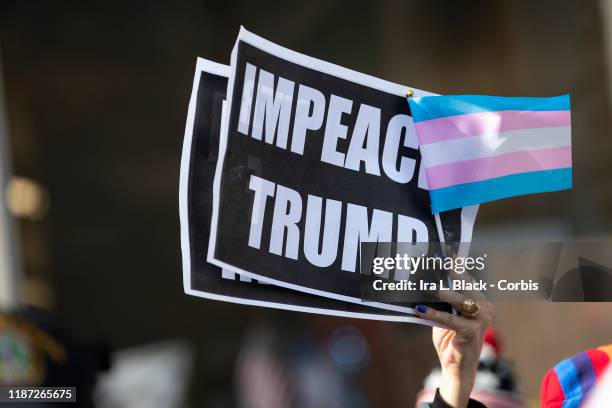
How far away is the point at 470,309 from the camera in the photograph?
1981 millimetres

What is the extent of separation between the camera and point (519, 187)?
2.17 m

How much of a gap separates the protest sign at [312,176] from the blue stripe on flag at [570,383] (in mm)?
374

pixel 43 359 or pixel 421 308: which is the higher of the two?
pixel 421 308

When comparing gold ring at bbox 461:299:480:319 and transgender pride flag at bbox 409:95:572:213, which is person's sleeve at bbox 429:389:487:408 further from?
transgender pride flag at bbox 409:95:572:213

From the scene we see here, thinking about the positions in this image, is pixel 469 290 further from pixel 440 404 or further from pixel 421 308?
pixel 440 404

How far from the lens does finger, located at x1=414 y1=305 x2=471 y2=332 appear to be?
198 centimetres

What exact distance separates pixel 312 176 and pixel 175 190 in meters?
10.9

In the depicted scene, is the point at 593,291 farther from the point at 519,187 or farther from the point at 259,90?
the point at 259,90

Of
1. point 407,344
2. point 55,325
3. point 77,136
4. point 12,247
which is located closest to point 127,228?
point 77,136

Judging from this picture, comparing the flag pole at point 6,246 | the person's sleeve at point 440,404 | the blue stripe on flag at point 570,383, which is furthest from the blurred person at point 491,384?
the flag pole at point 6,246

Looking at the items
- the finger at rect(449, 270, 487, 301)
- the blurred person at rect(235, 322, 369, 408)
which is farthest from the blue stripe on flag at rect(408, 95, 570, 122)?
the blurred person at rect(235, 322, 369, 408)

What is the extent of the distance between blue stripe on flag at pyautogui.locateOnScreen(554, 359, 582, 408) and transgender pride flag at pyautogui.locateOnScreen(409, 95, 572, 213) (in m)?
0.43

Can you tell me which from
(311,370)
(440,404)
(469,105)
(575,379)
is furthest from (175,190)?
(575,379)

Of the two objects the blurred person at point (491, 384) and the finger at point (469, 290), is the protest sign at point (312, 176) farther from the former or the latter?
the blurred person at point (491, 384)
